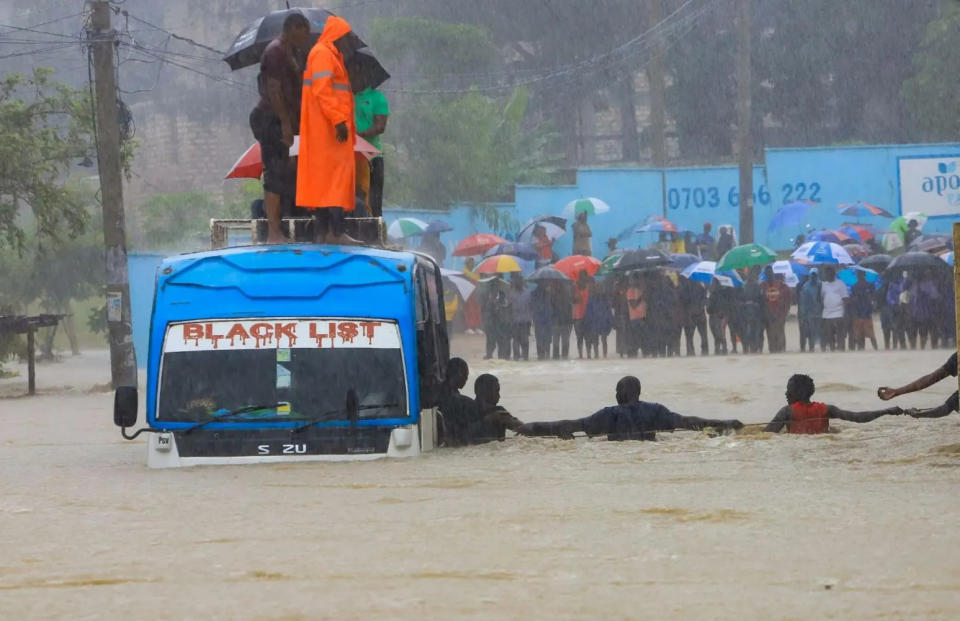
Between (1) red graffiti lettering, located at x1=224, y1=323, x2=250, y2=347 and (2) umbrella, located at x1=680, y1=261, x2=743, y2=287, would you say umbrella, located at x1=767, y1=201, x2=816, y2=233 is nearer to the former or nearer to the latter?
→ (2) umbrella, located at x1=680, y1=261, x2=743, y2=287

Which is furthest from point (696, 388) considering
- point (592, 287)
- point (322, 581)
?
point (322, 581)

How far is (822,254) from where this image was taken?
28266 mm

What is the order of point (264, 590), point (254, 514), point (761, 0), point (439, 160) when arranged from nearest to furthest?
point (264, 590) < point (254, 514) < point (439, 160) < point (761, 0)

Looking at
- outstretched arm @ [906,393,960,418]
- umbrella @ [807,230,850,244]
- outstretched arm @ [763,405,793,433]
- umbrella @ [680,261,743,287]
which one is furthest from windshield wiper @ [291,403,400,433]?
umbrella @ [807,230,850,244]

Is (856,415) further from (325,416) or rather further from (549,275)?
(549,275)

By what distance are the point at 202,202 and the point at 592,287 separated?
24.7 m

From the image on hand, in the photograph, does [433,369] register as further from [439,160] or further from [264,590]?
[439,160]

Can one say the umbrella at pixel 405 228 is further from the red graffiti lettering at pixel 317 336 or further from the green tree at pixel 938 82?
the red graffiti lettering at pixel 317 336

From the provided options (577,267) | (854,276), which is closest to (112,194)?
(577,267)

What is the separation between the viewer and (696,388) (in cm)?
2186

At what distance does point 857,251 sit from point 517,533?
26.0 m

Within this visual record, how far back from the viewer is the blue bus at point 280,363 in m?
11.2

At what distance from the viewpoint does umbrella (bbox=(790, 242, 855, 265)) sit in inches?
1104

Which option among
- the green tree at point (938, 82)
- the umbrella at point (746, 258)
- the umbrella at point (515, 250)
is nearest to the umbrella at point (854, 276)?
the umbrella at point (746, 258)
